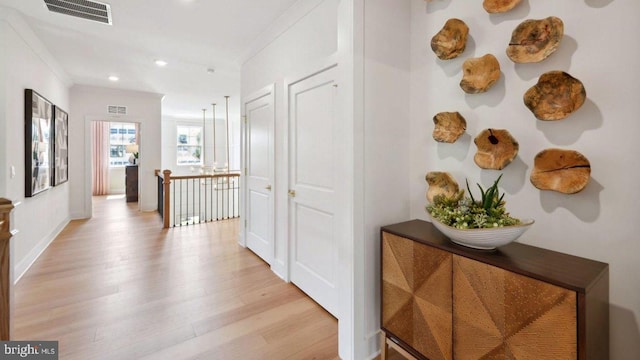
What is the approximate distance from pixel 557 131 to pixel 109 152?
11116 mm

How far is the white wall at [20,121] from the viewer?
2691 millimetres

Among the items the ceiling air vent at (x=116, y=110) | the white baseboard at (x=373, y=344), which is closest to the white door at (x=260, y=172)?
the white baseboard at (x=373, y=344)

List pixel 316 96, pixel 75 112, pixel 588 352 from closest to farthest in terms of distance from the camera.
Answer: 1. pixel 588 352
2. pixel 316 96
3. pixel 75 112

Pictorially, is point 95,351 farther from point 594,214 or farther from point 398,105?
point 594,214

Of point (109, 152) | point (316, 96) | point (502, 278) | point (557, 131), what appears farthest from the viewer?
point (109, 152)

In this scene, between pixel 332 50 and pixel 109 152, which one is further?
pixel 109 152

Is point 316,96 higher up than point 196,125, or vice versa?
point 196,125

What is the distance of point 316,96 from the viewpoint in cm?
241

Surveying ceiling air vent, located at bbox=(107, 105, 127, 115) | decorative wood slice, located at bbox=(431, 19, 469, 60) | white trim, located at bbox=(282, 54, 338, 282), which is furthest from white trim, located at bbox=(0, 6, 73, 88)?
decorative wood slice, located at bbox=(431, 19, 469, 60)

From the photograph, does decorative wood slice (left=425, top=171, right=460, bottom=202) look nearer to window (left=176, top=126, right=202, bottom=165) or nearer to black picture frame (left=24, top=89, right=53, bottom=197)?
black picture frame (left=24, top=89, right=53, bottom=197)

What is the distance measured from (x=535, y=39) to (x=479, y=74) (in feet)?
0.91

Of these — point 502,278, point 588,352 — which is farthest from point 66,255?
point 588,352

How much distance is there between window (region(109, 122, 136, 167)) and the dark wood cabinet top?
A: 10409 millimetres

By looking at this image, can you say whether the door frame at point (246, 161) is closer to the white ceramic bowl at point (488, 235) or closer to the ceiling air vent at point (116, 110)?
the white ceramic bowl at point (488, 235)
